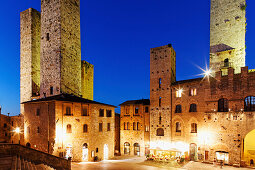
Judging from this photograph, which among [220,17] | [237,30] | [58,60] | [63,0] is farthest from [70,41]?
[237,30]

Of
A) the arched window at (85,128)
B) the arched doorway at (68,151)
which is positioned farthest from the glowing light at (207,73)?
the arched doorway at (68,151)

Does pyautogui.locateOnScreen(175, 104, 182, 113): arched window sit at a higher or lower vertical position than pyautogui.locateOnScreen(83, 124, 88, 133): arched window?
higher

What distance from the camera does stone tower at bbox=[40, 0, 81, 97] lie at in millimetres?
28266

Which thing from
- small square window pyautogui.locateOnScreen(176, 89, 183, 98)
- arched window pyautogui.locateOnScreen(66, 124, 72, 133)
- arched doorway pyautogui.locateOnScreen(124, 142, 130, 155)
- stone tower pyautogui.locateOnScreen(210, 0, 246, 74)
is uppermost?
stone tower pyautogui.locateOnScreen(210, 0, 246, 74)

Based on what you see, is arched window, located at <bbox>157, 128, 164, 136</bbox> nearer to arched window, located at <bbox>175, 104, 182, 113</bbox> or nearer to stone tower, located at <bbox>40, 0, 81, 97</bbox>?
arched window, located at <bbox>175, 104, 182, 113</bbox>

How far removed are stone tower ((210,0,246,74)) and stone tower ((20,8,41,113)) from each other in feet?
108

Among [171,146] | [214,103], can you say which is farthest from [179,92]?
[171,146]

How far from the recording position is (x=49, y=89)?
29.0 m

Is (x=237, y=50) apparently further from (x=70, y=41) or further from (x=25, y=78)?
(x=25, y=78)

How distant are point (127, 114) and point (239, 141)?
1906 centimetres

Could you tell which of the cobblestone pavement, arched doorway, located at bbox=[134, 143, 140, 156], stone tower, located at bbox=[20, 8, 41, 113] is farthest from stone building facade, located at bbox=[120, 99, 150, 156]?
stone tower, located at bbox=[20, 8, 41, 113]

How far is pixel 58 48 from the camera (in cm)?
2834

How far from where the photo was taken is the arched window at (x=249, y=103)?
69.4 ft

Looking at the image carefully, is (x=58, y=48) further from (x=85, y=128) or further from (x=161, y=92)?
(x=161, y=92)
